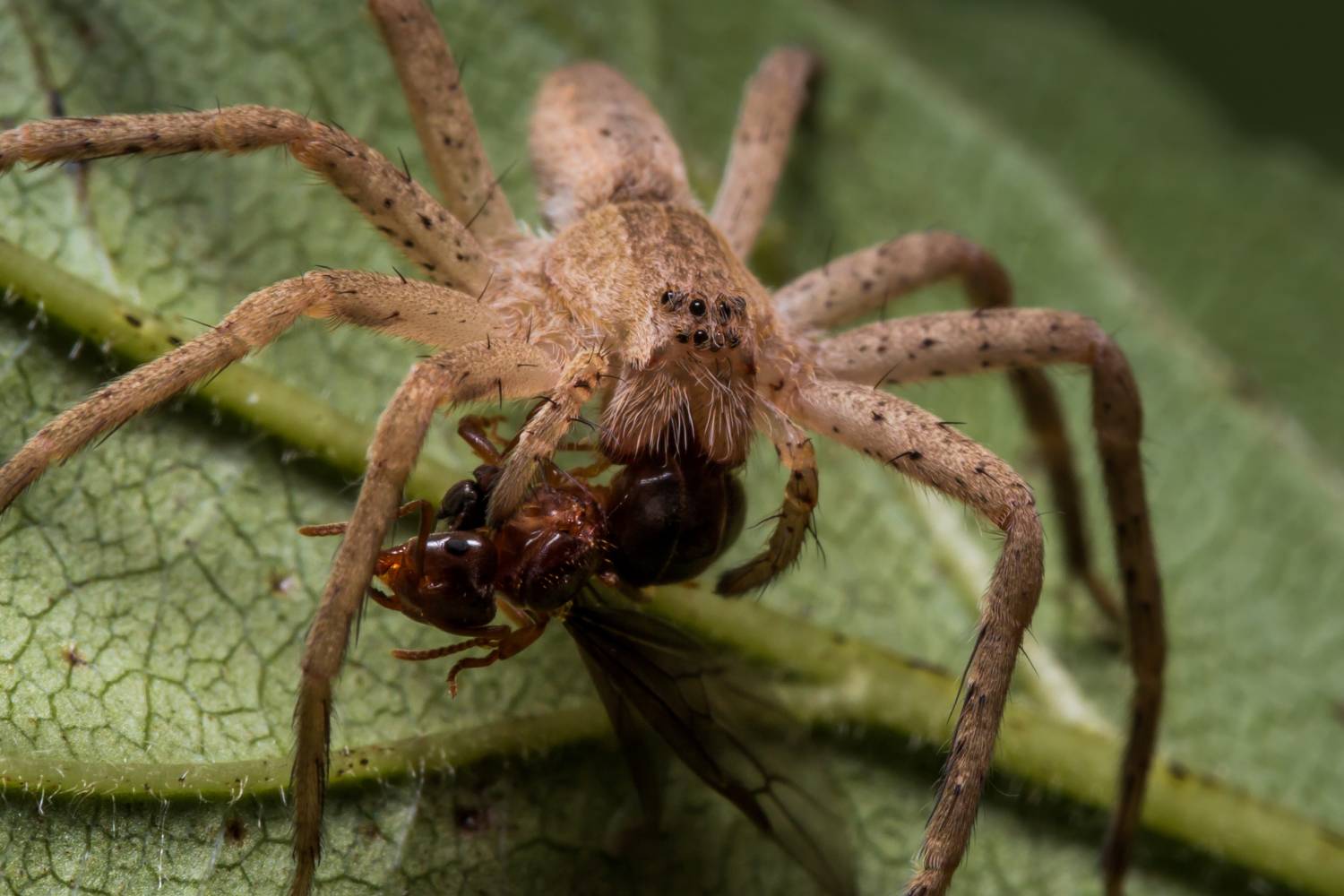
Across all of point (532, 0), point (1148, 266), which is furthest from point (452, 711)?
point (1148, 266)

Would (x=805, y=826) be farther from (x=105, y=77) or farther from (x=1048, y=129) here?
(x=1048, y=129)

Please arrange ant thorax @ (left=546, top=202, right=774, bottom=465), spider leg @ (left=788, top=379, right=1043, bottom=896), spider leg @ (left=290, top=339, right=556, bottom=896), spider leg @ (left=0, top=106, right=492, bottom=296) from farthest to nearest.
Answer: ant thorax @ (left=546, top=202, right=774, bottom=465), spider leg @ (left=0, top=106, right=492, bottom=296), spider leg @ (left=788, top=379, right=1043, bottom=896), spider leg @ (left=290, top=339, right=556, bottom=896)

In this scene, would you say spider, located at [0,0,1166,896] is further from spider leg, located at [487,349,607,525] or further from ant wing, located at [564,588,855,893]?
ant wing, located at [564,588,855,893]

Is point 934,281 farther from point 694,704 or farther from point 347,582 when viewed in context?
point 347,582

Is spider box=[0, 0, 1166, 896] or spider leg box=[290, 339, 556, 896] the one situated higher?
spider box=[0, 0, 1166, 896]

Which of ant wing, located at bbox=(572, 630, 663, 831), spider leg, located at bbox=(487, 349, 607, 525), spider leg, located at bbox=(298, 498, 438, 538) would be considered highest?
spider leg, located at bbox=(487, 349, 607, 525)

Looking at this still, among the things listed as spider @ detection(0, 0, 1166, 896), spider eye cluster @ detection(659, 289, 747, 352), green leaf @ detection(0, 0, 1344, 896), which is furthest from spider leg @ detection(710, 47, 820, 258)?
spider eye cluster @ detection(659, 289, 747, 352)

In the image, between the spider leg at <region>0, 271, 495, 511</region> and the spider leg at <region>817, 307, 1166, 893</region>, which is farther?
the spider leg at <region>817, 307, 1166, 893</region>
